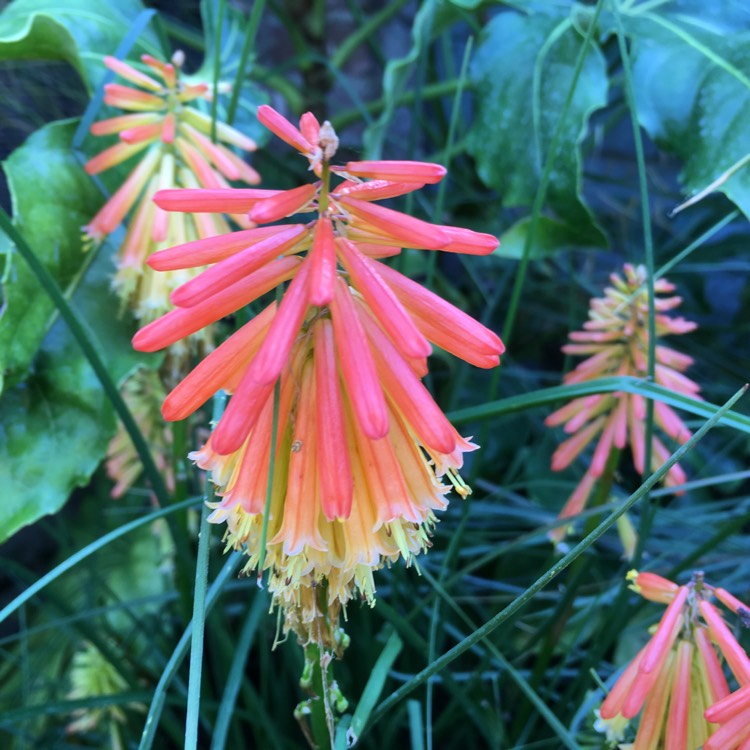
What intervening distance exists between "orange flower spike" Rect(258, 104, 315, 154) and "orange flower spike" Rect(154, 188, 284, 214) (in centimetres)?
3

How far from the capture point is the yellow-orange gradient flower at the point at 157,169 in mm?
768

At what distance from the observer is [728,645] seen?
0.50m

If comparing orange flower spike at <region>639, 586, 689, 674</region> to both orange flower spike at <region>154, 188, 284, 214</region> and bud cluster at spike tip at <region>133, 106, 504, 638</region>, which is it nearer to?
bud cluster at spike tip at <region>133, 106, 504, 638</region>

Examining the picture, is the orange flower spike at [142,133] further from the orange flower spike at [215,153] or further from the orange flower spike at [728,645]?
the orange flower spike at [728,645]

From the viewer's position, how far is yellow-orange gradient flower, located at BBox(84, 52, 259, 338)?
0.77m

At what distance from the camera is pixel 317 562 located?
18.1 inches

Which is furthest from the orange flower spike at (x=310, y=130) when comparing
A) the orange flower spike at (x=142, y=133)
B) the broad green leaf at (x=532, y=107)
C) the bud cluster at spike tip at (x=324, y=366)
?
the broad green leaf at (x=532, y=107)

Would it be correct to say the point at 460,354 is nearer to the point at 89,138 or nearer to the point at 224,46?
the point at 89,138

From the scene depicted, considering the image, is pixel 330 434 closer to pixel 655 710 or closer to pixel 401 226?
pixel 401 226

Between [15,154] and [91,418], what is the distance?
0.30 metres

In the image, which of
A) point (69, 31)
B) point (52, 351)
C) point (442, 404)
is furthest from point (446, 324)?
point (442, 404)

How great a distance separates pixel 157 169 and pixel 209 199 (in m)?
0.40

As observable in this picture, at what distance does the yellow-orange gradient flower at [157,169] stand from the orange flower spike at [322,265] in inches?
13.8

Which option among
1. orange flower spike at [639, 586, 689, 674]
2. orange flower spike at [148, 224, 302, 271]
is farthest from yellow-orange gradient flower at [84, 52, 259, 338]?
orange flower spike at [639, 586, 689, 674]
